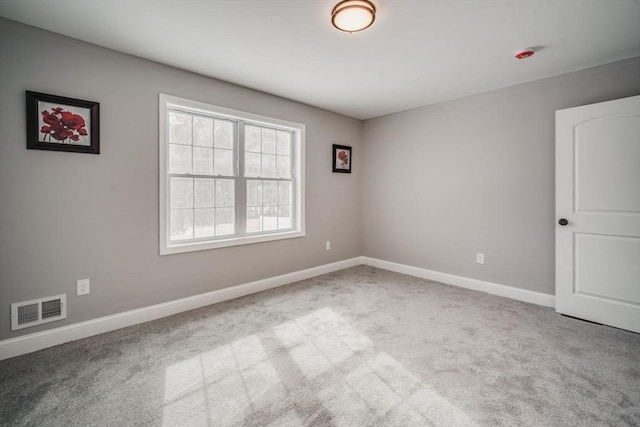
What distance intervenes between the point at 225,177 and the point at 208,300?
1.41 m

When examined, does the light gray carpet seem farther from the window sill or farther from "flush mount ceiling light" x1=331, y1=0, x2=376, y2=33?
"flush mount ceiling light" x1=331, y1=0, x2=376, y2=33

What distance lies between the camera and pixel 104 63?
2582 millimetres

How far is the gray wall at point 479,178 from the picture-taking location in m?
3.21

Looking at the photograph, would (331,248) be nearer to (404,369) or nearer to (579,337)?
(404,369)

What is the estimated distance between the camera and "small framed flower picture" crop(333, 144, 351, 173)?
15.2 ft

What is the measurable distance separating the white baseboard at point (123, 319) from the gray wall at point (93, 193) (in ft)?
0.22

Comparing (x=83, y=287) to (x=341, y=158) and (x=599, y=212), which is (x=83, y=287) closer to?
(x=341, y=158)

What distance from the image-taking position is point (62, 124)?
238 cm

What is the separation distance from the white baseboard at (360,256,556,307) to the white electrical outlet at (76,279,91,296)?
3809 millimetres

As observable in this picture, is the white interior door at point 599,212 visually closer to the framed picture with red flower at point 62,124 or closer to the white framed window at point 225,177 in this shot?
the white framed window at point 225,177

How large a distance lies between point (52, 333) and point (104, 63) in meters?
2.32

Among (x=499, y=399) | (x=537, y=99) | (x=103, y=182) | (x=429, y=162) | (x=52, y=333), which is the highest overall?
(x=537, y=99)

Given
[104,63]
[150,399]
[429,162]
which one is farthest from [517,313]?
[104,63]

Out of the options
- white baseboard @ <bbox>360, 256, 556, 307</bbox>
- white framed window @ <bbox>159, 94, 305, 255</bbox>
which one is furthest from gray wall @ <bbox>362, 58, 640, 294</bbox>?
white framed window @ <bbox>159, 94, 305, 255</bbox>
